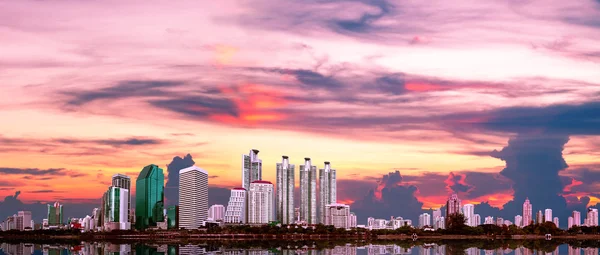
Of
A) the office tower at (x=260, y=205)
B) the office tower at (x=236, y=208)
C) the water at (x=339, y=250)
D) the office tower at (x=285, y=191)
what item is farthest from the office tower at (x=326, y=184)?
the water at (x=339, y=250)

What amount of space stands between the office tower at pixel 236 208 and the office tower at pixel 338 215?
22.3m

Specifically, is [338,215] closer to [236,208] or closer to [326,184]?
[326,184]

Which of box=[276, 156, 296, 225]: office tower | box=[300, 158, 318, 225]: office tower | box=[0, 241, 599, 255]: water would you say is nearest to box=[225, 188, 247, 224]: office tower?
box=[276, 156, 296, 225]: office tower

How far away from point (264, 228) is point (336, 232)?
15861 mm

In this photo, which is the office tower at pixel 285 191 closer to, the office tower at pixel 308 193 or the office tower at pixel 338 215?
the office tower at pixel 308 193

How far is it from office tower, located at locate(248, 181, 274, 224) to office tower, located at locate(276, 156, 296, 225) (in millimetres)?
2538

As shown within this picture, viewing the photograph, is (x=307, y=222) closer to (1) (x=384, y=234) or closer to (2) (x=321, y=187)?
(2) (x=321, y=187)

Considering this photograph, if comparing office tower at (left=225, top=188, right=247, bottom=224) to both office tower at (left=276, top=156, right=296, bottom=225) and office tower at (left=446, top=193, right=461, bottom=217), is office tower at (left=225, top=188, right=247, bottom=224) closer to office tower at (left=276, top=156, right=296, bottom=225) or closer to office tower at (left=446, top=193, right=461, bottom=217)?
office tower at (left=276, top=156, right=296, bottom=225)

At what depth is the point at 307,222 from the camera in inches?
7431

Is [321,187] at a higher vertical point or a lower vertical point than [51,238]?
higher

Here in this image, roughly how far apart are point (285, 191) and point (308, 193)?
6366 millimetres

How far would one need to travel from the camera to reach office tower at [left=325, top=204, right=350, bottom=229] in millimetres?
190125

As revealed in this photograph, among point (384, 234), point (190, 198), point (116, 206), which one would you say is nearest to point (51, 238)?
point (116, 206)

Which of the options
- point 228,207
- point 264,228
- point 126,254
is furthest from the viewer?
point 228,207
